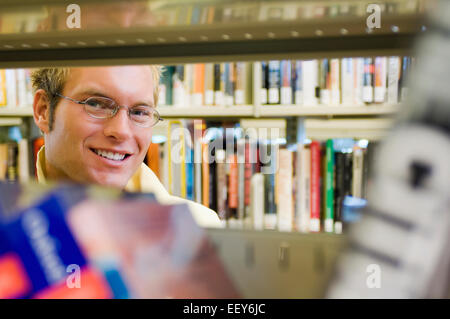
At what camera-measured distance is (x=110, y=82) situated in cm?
102

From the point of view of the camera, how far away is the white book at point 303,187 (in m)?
1.91

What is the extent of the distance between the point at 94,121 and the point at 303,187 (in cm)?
118

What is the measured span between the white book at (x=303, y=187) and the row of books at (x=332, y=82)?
239mm

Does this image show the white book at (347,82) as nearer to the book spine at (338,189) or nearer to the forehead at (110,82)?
the book spine at (338,189)

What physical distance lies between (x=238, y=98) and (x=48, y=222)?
1628 millimetres

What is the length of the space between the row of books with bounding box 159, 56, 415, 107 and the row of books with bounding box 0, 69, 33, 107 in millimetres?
685

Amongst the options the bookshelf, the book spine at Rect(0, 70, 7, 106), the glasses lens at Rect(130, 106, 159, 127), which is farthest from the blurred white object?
the book spine at Rect(0, 70, 7, 106)

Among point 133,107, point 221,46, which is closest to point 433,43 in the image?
point 221,46

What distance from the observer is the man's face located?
1000mm

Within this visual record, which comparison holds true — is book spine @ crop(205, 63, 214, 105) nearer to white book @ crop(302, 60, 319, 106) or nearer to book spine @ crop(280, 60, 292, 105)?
book spine @ crop(280, 60, 292, 105)

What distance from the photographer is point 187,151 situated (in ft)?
6.64

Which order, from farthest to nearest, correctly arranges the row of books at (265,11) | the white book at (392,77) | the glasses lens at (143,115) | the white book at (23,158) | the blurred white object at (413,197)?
the white book at (23,158)
the white book at (392,77)
the glasses lens at (143,115)
the row of books at (265,11)
the blurred white object at (413,197)

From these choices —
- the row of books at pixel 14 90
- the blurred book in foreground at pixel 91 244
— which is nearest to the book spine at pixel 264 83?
the row of books at pixel 14 90
